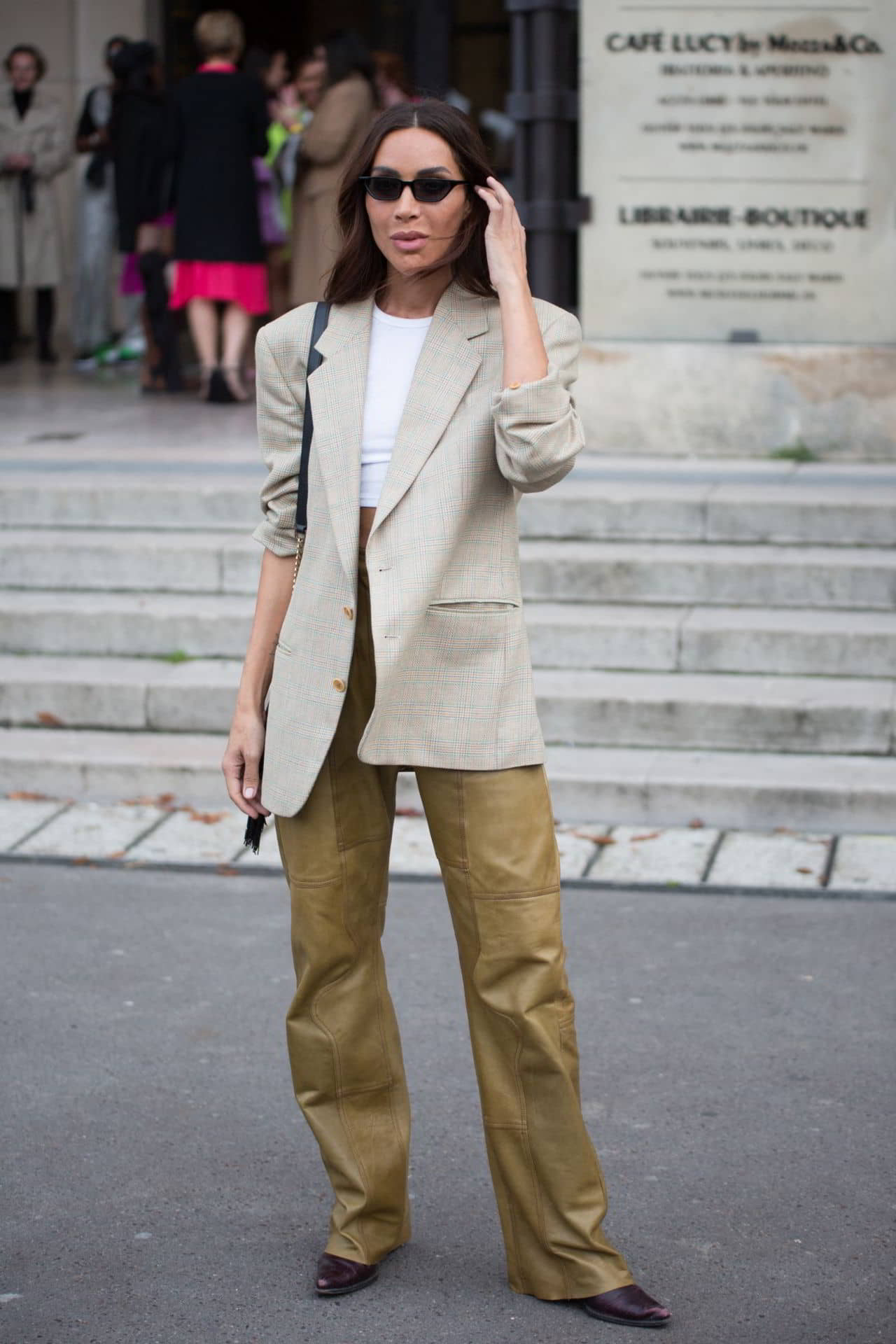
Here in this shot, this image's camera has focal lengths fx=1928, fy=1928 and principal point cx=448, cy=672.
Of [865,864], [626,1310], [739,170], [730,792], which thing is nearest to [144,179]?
[739,170]

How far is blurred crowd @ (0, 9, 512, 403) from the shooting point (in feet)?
35.4

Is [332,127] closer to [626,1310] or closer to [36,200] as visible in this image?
[36,200]

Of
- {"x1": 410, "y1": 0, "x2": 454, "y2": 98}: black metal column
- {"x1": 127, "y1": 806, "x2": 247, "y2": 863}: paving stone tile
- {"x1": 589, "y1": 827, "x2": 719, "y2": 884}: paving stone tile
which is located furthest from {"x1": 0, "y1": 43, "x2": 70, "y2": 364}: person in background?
{"x1": 589, "y1": 827, "x2": 719, "y2": 884}: paving stone tile

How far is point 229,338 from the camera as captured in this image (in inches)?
436

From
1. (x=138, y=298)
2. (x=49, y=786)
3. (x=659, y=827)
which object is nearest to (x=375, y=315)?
(x=659, y=827)

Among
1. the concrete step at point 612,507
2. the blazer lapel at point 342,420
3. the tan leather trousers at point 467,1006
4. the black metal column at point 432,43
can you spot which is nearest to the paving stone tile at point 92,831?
the concrete step at point 612,507

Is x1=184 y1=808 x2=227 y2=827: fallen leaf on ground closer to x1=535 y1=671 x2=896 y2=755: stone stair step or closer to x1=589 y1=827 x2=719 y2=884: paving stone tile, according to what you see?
x1=535 y1=671 x2=896 y2=755: stone stair step

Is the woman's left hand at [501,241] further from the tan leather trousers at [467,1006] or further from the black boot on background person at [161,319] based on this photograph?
the black boot on background person at [161,319]

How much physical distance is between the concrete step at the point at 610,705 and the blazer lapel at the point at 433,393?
3.53 meters

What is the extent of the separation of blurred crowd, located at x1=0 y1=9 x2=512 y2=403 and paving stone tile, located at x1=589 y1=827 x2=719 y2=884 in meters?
4.61

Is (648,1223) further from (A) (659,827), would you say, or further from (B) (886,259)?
(B) (886,259)

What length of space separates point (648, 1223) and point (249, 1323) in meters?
0.83

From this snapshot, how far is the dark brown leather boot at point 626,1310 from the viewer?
3.35 metres

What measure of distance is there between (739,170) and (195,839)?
14.8 feet
